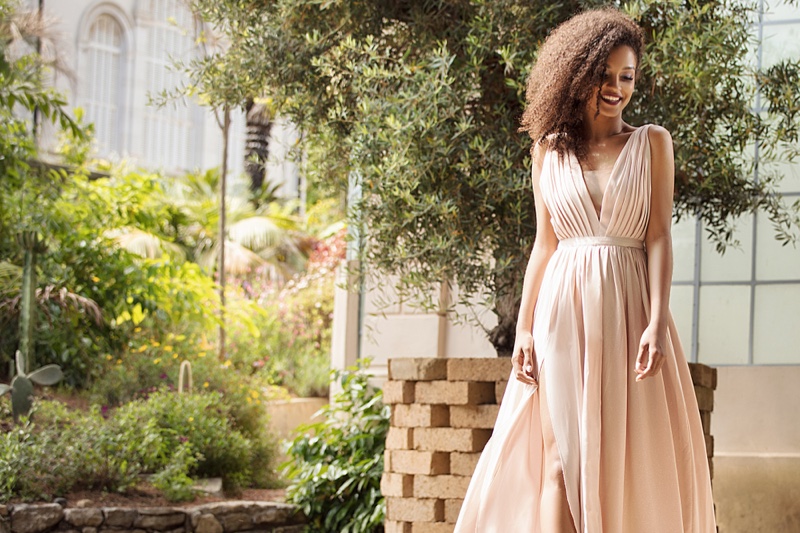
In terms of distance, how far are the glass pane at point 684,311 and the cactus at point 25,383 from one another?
12.3ft

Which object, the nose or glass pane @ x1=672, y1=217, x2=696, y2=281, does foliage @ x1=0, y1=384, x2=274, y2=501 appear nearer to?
glass pane @ x1=672, y1=217, x2=696, y2=281

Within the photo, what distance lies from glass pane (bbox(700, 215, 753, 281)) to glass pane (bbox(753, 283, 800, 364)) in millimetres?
165

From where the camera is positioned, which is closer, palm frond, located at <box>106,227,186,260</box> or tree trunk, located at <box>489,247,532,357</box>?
tree trunk, located at <box>489,247,532,357</box>

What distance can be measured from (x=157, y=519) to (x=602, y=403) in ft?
11.9

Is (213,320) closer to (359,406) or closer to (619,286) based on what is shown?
(359,406)

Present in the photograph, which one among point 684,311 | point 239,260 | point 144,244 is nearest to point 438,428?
point 684,311

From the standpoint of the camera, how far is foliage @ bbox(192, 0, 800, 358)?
476 cm

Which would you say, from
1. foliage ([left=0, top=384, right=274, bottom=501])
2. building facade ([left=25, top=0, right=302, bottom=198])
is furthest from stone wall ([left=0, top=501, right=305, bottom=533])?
building facade ([left=25, top=0, right=302, bottom=198])

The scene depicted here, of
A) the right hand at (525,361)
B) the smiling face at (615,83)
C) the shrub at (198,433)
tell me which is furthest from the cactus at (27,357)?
the smiling face at (615,83)

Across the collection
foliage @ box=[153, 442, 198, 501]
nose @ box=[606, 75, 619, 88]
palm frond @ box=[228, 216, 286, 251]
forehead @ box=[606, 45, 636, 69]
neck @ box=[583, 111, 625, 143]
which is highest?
palm frond @ box=[228, 216, 286, 251]

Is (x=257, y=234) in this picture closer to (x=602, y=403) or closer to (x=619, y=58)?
(x=619, y=58)

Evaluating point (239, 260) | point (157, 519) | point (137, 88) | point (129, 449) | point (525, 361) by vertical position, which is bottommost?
point (157, 519)

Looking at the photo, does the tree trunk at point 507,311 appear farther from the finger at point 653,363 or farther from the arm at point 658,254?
the finger at point 653,363

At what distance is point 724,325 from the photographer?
6.39m
